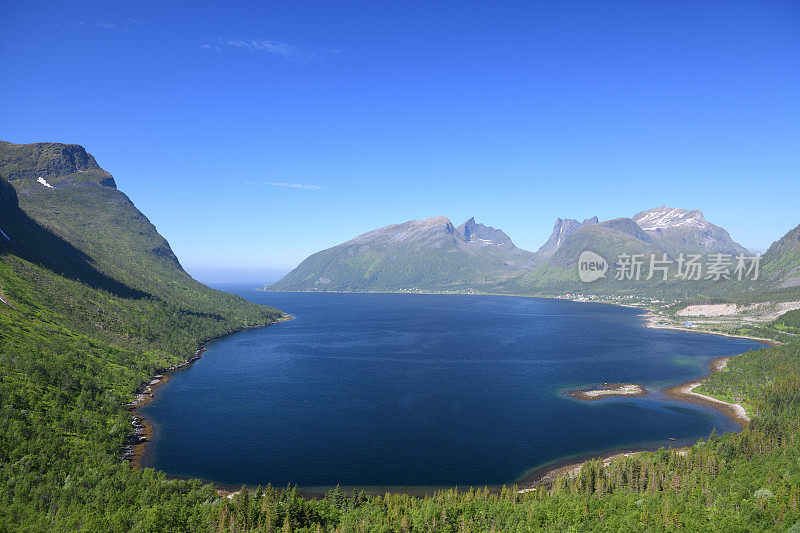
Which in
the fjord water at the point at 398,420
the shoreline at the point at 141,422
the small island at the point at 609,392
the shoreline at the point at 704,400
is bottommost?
the shoreline at the point at 141,422

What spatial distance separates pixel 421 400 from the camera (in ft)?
435

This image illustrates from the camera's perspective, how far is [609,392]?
464 ft

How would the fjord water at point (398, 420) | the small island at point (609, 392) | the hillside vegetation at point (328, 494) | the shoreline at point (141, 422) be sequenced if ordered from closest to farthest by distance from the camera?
the hillside vegetation at point (328, 494), the fjord water at point (398, 420), the shoreline at point (141, 422), the small island at point (609, 392)

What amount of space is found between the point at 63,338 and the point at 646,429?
17812 cm

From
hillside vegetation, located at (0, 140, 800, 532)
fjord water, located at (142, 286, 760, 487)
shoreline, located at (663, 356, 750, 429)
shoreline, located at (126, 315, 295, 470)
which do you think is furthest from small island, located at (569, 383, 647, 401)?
shoreline, located at (126, 315, 295, 470)

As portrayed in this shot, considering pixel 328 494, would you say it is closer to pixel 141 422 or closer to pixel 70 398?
pixel 141 422

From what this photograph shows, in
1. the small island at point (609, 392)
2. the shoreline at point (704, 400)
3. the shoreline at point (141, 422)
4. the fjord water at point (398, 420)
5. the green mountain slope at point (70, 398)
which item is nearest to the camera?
the green mountain slope at point (70, 398)

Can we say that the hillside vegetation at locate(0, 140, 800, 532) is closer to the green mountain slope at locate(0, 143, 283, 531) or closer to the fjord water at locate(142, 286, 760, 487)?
the green mountain slope at locate(0, 143, 283, 531)

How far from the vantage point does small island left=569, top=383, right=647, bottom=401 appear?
137275mm

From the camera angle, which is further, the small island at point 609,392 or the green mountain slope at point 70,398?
the small island at point 609,392

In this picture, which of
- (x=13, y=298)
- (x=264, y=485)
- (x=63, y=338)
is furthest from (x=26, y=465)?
(x=13, y=298)

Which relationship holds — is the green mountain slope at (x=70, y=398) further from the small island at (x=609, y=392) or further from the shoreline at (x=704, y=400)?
the shoreline at (x=704, y=400)

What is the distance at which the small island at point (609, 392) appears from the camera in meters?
137

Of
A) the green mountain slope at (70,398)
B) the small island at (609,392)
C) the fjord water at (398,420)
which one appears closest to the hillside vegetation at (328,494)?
the green mountain slope at (70,398)
